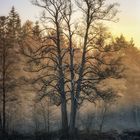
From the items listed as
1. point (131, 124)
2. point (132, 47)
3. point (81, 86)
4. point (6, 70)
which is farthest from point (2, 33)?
point (132, 47)

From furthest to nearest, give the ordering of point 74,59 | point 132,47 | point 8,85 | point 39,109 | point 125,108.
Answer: point 132,47, point 125,108, point 39,109, point 8,85, point 74,59

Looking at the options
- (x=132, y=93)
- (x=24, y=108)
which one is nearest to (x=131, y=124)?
(x=132, y=93)

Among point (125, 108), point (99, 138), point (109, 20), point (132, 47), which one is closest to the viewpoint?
point (99, 138)

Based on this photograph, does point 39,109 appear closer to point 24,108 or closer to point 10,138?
point 24,108

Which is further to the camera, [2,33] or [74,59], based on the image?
[2,33]

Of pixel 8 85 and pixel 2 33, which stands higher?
pixel 2 33

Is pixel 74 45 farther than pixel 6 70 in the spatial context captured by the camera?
No

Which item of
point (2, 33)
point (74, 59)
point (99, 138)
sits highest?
point (2, 33)

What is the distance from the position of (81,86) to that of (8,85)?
463 inches

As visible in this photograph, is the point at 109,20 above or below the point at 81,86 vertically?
above

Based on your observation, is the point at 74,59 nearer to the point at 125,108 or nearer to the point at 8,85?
the point at 8,85

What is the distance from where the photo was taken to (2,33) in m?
48.8

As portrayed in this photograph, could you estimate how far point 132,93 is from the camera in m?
78.4

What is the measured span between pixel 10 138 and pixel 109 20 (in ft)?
38.4
